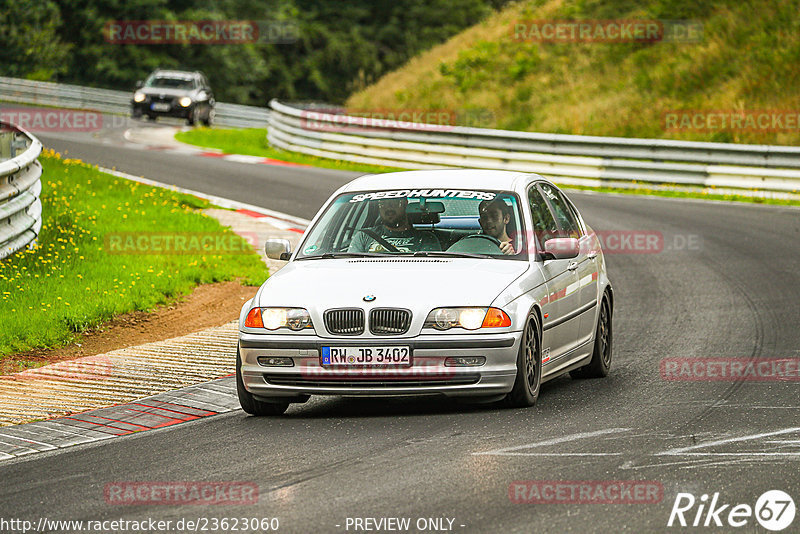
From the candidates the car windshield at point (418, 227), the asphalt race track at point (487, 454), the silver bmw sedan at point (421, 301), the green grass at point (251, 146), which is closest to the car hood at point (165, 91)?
the green grass at point (251, 146)

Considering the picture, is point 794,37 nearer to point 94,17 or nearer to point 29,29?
point 94,17

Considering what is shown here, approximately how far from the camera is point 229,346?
11031mm

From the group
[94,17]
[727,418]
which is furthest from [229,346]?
[94,17]

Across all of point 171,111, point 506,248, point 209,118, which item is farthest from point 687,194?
point 209,118

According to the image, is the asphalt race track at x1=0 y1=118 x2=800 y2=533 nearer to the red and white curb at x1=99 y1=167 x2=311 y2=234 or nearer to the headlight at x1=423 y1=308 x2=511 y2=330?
the headlight at x1=423 y1=308 x2=511 y2=330

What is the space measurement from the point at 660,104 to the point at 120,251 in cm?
1937

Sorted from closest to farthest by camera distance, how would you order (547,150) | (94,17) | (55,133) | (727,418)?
(727,418)
(547,150)
(55,133)
(94,17)

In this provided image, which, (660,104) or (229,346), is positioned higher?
(229,346)

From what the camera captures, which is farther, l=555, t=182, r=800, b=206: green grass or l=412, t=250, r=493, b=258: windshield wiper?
l=555, t=182, r=800, b=206: green grass

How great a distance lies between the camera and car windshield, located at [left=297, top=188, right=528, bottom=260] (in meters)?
8.95

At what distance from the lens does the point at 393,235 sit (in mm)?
9117

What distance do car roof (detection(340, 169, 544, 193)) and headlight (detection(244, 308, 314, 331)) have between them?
148 centimetres

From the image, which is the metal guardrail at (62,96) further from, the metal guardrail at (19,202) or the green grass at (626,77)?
the metal guardrail at (19,202)

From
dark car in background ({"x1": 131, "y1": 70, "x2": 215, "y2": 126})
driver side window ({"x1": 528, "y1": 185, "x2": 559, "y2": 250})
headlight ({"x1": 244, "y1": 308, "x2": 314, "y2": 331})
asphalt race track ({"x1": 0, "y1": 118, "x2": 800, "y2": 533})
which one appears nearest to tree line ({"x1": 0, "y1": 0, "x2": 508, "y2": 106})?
dark car in background ({"x1": 131, "y1": 70, "x2": 215, "y2": 126})
